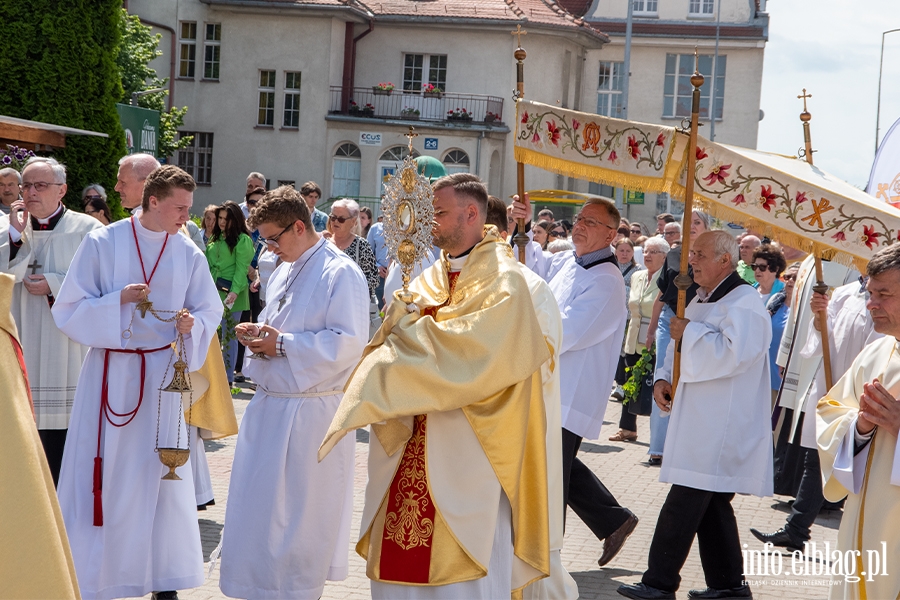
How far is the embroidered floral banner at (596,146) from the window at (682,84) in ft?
129

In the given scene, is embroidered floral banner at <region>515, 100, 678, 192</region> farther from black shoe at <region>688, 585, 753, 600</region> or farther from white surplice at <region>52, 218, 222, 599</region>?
black shoe at <region>688, 585, 753, 600</region>

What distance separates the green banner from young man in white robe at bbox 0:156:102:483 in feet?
36.9

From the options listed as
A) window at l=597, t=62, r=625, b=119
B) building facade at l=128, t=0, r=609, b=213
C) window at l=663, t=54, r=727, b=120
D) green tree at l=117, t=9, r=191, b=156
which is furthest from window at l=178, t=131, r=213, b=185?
window at l=663, t=54, r=727, b=120

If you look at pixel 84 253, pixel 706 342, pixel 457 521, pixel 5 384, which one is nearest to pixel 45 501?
pixel 5 384

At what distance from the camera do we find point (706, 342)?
6129 millimetres

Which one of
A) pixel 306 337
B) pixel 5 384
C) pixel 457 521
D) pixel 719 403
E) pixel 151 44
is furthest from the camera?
pixel 151 44

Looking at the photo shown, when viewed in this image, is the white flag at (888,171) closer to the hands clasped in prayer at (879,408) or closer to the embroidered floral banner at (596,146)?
the embroidered floral banner at (596,146)

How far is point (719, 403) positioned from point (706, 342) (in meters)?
0.39

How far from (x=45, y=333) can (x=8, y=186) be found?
3.47 m

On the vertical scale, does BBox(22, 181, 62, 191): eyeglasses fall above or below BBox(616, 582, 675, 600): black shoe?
above

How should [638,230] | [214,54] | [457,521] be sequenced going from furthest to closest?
1. [214,54]
2. [638,230]
3. [457,521]

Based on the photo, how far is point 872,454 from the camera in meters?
4.41

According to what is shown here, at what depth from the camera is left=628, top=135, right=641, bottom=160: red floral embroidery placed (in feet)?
20.1

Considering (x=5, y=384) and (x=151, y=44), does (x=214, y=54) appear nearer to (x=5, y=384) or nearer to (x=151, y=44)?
(x=151, y=44)
